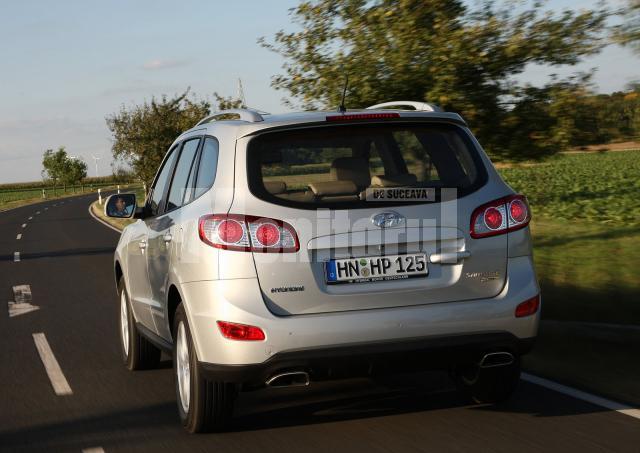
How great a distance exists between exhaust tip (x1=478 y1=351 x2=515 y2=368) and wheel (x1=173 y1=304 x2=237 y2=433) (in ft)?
4.51

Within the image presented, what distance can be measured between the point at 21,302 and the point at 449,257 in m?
8.78

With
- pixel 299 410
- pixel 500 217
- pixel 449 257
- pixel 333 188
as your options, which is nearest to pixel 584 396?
pixel 500 217

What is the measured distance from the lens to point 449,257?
16.4 ft

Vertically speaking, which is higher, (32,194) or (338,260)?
(338,260)

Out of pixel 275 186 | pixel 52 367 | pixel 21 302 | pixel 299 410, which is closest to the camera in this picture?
pixel 275 186

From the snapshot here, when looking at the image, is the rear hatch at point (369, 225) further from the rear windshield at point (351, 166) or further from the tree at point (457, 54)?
the tree at point (457, 54)

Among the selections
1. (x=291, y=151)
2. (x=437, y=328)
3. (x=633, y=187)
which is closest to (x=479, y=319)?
(x=437, y=328)

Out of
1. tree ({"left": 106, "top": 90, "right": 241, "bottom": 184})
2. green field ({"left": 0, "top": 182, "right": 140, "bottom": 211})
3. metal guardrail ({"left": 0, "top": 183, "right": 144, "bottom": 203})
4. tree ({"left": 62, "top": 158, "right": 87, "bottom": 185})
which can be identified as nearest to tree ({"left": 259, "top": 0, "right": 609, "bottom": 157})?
tree ({"left": 106, "top": 90, "right": 241, "bottom": 184})

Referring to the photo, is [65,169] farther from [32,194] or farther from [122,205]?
[122,205]

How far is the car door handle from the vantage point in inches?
196

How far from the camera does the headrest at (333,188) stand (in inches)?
204

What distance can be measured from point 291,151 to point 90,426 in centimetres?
209

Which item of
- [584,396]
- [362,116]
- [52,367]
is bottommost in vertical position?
[52,367]

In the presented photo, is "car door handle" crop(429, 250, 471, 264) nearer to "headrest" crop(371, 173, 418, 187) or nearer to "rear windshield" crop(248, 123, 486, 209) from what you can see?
"rear windshield" crop(248, 123, 486, 209)
